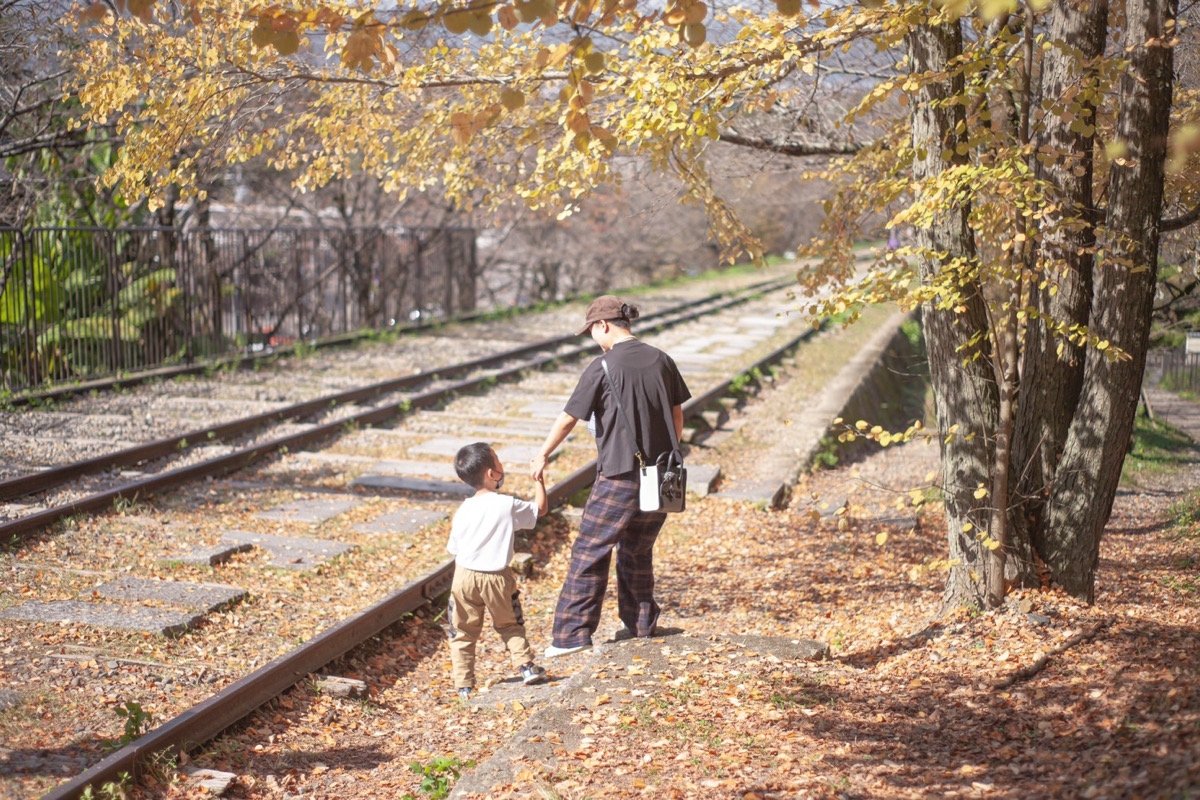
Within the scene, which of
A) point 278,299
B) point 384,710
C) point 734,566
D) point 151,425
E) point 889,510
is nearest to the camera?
point 384,710

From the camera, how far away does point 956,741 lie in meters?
5.18

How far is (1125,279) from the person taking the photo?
6234 millimetres

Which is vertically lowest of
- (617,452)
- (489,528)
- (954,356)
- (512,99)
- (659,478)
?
(489,528)

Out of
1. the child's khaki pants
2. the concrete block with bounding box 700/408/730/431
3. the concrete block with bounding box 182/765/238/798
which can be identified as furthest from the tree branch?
the concrete block with bounding box 182/765/238/798

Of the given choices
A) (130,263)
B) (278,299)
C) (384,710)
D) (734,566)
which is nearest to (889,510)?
(734,566)

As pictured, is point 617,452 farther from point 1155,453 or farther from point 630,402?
point 1155,453

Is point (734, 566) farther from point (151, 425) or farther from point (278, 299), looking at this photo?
point (278, 299)

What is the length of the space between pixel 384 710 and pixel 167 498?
14.0 feet

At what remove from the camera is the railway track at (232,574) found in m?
5.83

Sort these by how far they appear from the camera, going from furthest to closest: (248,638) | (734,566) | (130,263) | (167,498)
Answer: (130,263) < (167,498) < (734,566) < (248,638)

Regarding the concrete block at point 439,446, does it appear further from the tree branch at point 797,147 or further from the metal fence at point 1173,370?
the metal fence at point 1173,370

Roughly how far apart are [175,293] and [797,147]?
973cm

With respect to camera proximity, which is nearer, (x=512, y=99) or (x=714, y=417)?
(x=512, y=99)

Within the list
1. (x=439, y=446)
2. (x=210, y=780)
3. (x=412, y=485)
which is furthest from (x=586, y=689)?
(x=439, y=446)
